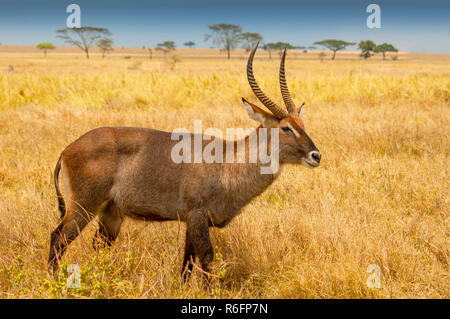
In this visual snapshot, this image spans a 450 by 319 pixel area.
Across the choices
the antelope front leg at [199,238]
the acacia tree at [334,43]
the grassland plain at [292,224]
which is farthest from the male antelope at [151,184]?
the acacia tree at [334,43]

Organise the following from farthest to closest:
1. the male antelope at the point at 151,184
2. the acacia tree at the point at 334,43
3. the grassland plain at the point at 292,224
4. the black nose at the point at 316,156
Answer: the acacia tree at the point at 334,43
the black nose at the point at 316,156
the male antelope at the point at 151,184
the grassland plain at the point at 292,224

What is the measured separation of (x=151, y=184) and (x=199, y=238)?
65 cm

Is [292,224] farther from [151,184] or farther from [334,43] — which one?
[334,43]

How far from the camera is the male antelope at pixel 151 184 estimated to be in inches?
137

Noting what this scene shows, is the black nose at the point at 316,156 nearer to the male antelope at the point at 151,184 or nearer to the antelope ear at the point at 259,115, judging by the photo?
the male antelope at the point at 151,184

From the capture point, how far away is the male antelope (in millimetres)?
3477

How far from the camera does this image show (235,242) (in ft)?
13.3

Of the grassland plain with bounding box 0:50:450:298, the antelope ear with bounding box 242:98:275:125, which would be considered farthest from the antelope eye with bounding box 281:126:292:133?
the grassland plain with bounding box 0:50:450:298

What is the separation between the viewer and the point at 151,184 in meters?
3.58

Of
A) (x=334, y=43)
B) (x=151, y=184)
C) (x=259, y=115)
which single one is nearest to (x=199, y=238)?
(x=151, y=184)

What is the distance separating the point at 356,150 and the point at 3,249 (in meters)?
5.92

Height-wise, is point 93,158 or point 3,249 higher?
point 93,158
